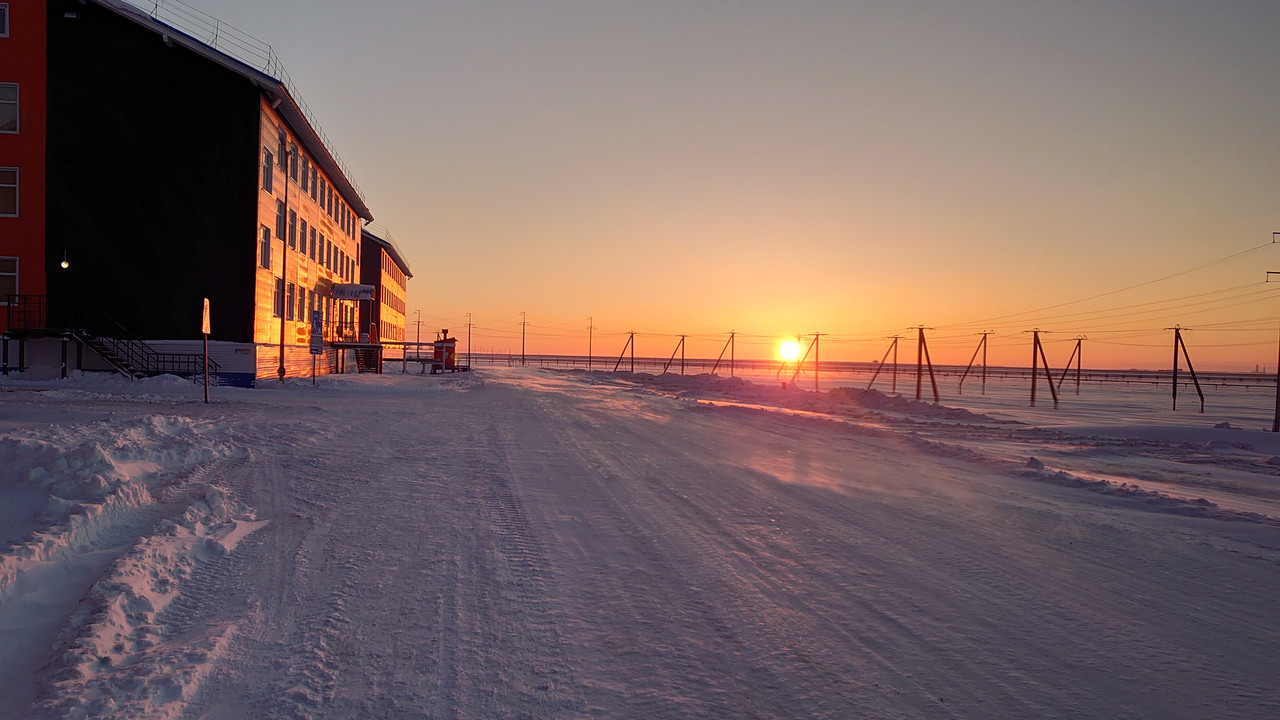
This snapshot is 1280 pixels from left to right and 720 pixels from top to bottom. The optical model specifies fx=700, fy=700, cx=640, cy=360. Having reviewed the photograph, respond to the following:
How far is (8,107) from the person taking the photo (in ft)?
82.2

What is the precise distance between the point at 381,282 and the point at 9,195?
3943 centimetres

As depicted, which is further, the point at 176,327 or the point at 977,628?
the point at 176,327

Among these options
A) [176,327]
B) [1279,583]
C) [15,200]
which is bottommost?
[1279,583]

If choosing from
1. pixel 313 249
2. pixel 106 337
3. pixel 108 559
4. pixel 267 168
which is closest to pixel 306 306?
pixel 313 249

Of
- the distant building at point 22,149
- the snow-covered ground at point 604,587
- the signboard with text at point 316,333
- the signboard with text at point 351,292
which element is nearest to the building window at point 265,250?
the signboard with text at point 316,333

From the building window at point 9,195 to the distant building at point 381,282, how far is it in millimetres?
31045

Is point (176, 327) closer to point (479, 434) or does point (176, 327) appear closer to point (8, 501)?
point (479, 434)

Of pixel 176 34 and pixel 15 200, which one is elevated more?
pixel 176 34

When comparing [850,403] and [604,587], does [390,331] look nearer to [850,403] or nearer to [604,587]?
[850,403]

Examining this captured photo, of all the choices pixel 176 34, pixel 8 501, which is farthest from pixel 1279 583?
pixel 176 34

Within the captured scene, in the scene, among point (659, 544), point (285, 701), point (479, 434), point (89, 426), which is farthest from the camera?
point (479, 434)

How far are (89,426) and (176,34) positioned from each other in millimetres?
21593

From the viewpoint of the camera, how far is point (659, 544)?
6.22 meters

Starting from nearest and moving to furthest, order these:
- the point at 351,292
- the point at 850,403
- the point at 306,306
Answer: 1. the point at 850,403
2. the point at 306,306
3. the point at 351,292
